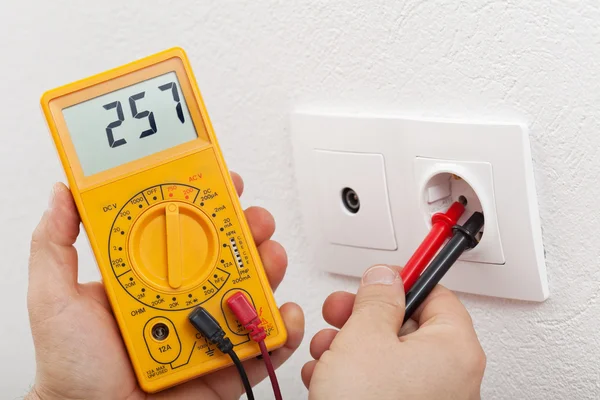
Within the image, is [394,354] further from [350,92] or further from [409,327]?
[350,92]

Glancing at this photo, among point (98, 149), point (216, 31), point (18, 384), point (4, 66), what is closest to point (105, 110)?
point (98, 149)

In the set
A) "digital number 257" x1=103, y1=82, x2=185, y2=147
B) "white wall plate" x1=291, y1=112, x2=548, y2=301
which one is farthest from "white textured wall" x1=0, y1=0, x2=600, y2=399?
"digital number 257" x1=103, y1=82, x2=185, y2=147

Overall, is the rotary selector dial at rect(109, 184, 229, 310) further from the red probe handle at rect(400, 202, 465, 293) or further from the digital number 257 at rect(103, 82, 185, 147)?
the red probe handle at rect(400, 202, 465, 293)

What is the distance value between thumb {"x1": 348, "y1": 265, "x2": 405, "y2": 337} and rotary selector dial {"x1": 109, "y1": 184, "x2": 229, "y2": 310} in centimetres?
12

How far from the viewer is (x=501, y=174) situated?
0.51 meters

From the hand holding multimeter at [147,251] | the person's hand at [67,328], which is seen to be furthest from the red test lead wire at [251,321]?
the person's hand at [67,328]

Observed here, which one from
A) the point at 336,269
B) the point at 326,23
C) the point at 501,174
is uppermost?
the point at 326,23

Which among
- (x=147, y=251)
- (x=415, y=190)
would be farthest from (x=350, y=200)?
(x=147, y=251)

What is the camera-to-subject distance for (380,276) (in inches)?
19.9

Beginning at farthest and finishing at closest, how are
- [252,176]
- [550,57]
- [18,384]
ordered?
[18,384] → [252,176] → [550,57]

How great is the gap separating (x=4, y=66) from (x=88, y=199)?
1.00ft

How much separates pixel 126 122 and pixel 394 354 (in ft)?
0.90

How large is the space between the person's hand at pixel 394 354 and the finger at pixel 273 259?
0.12 m

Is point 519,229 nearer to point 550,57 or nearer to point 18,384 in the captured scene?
point 550,57
